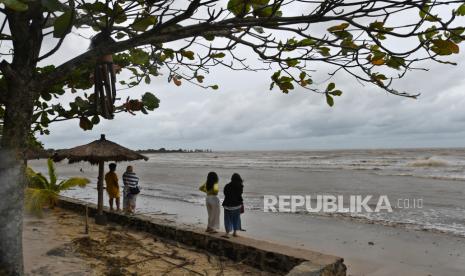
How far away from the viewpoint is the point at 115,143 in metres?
8.97

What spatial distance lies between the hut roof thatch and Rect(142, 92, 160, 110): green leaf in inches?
232

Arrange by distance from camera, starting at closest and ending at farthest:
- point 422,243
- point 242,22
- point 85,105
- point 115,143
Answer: point 242,22, point 85,105, point 115,143, point 422,243

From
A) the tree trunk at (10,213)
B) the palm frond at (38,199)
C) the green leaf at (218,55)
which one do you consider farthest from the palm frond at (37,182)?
the green leaf at (218,55)

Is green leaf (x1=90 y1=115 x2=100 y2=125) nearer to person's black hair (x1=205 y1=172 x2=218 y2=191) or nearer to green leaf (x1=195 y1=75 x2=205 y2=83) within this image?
green leaf (x1=195 y1=75 x2=205 y2=83)

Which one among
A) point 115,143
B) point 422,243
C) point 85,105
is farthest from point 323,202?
point 85,105

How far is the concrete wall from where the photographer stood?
5047 millimetres

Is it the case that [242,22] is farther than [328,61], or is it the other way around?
[328,61]

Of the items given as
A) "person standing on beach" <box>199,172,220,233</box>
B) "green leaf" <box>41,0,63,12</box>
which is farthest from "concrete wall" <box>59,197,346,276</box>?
"green leaf" <box>41,0,63,12</box>

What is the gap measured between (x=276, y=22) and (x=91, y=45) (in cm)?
125

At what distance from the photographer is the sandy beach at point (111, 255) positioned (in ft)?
17.9

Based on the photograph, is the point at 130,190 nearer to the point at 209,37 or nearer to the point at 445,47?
the point at 209,37

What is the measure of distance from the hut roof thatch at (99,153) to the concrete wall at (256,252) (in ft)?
4.71

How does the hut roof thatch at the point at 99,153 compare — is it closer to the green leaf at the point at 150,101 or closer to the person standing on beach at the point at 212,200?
the person standing on beach at the point at 212,200

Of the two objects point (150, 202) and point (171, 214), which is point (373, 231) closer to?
point (171, 214)
